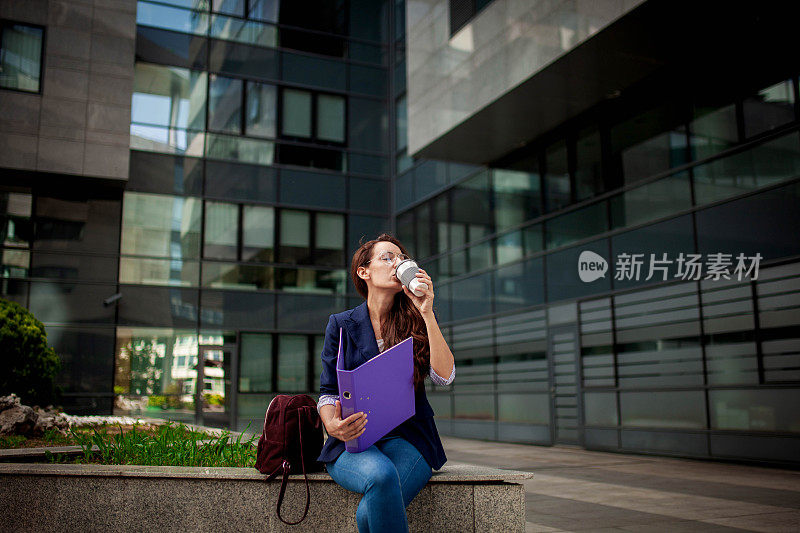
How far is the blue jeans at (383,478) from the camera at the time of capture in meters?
3.20

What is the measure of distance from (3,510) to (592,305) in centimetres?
1130

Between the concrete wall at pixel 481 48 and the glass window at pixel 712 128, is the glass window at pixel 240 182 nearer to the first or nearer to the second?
the concrete wall at pixel 481 48

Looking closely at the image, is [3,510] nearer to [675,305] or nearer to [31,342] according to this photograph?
[31,342]

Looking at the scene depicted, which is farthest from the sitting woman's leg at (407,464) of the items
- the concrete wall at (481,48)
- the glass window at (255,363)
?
the glass window at (255,363)

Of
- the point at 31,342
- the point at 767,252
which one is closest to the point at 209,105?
the point at 31,342

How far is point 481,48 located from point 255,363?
11038 millimetres

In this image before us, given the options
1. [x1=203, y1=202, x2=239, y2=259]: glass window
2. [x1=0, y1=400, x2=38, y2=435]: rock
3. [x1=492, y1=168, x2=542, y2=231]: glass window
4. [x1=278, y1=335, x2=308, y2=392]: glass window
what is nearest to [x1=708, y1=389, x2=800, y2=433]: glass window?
[x1=492, y1=168, x2=542, y2=231]: glass window

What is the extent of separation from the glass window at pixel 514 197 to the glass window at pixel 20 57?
12048 mm

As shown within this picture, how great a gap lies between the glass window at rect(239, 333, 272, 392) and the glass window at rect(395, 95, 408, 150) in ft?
23.5

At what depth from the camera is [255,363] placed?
20234 millimetres

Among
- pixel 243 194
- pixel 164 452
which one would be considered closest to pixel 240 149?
pixel 243 194

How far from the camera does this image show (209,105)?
815 inches

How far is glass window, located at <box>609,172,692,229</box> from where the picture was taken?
40.1ft

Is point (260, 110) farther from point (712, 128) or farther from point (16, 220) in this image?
point (712, 128)
